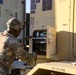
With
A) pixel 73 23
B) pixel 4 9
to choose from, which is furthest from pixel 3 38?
pixel 4 9

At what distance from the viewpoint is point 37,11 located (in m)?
4.08

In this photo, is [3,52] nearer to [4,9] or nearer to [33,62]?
[33,62]

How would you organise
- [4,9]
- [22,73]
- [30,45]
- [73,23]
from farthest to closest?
[4,9]
[22,73]
[30,45]
[73,23]

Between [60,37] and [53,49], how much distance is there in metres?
0.20

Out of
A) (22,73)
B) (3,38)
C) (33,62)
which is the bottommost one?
(22,73)

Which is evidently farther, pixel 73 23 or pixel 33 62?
pixel 33 62

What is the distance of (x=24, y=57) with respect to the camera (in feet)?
11.8

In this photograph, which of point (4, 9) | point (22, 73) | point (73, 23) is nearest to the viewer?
point (73, 23)

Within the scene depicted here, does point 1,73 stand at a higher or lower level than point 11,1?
lower

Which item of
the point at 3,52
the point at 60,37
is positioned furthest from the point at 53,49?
the point at 3,52

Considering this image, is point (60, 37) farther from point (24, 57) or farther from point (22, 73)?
point (22, 73)

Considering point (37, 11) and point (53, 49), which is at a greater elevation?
point (37, 11)

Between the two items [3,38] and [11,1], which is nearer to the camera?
[3,38]

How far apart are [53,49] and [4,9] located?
4.71 meters
